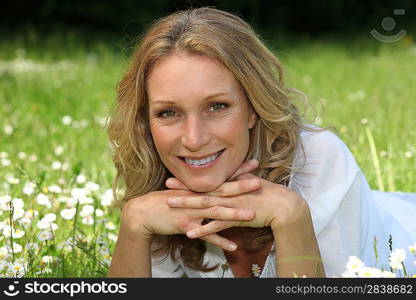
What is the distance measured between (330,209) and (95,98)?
3905 mm

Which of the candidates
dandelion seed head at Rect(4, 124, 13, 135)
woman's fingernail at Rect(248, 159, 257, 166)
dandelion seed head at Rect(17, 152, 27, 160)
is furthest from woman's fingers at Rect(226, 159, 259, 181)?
dandelion seed head at Rect(4, 124, 13, 135)

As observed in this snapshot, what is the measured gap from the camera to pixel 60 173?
397cm

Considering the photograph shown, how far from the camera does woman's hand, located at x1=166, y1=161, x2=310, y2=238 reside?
7.52ft

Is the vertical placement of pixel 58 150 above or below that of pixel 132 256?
above

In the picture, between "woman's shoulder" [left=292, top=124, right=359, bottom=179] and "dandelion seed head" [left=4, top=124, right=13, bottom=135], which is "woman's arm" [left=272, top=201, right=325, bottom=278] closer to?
"woman's shoulder" [left=292, top=124, right=359, bottom=179]

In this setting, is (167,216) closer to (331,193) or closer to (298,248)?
(298,248)

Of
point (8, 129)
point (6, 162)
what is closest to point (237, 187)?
point (6, 162)

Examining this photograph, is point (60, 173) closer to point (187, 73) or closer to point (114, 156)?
point (114, 156)

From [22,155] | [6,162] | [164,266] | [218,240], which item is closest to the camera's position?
[218,240]

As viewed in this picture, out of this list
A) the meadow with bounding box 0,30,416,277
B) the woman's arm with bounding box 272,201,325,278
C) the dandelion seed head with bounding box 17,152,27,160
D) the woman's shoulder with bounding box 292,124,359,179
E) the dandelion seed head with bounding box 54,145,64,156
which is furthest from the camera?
the dandelion seed head with bounding box 54,145,64,156

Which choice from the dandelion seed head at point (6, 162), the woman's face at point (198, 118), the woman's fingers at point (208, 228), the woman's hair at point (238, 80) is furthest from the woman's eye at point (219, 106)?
the dandelion seed head at point (6, 162)

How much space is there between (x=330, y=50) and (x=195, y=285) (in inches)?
313

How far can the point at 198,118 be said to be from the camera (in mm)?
2305

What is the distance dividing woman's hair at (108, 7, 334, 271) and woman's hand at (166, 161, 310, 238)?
26 centimetres
